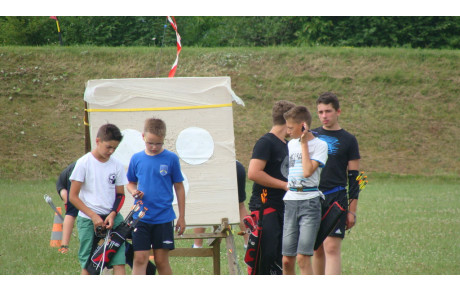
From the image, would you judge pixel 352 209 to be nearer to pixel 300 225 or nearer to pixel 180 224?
pixel 300 225

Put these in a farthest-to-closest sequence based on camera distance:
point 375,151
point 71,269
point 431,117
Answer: point 431,117 < point 375,151 < point 71,269

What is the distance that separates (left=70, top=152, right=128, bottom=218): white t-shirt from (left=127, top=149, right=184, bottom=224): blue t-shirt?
22 centimetres

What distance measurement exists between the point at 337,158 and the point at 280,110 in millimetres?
661

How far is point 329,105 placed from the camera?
4.95m

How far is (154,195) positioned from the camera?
4.67 meters

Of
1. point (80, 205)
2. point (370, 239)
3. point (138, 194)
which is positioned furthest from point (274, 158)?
point (370, 239)

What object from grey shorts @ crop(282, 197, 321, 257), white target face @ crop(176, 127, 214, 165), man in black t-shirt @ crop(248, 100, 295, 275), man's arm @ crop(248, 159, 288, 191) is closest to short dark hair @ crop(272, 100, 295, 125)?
man in black t-shirt @ crop(248, 100, 295, 275)

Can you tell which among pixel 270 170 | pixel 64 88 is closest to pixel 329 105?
pixel 270 170

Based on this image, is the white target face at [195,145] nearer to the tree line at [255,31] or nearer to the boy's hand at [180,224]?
the boy's hand at [180,224]

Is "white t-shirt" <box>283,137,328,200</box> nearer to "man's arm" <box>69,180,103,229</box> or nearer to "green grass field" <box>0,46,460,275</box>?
"man's arm" <box>69,180,103,229</box>

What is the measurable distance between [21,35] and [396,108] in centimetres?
1608

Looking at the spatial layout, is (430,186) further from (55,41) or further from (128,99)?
(55,41)

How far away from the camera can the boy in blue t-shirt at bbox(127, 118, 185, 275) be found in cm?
466

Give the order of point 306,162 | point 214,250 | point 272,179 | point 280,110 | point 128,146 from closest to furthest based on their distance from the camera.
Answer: point 306,162, point 272,179, point 280,110, point 214,250, point 128,146
